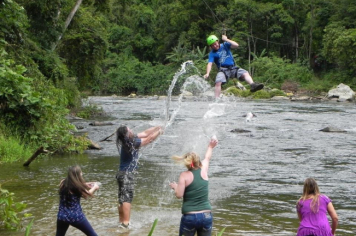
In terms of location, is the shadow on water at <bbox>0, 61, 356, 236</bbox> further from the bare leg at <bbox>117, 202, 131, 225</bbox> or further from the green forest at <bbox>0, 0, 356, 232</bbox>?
the green forest at <bbox>0, 0, 356, 232</bbox>

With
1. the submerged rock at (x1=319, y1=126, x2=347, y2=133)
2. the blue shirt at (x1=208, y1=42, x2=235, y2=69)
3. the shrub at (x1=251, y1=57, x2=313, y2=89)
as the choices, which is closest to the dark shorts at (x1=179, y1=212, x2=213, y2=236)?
the blue shirt at (x1=208, y1=42, x2=235, y2=69)

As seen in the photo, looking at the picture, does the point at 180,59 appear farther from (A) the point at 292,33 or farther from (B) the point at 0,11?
(B) the point at 0,11

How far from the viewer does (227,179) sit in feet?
43.8

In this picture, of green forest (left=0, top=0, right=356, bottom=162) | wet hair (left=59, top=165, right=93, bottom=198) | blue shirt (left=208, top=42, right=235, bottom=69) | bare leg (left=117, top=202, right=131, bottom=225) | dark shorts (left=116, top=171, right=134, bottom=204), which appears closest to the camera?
wet hair (left=59, top=165, right=93, bottom=198)

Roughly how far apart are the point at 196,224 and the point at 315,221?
1.40 metres

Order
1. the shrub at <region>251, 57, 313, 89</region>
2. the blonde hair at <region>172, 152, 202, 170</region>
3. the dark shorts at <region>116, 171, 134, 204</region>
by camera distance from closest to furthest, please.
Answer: the blonde hair at <region>172, 152, 202, 170</region> → the dark shorts at <region>116, 171, 134, 204</region> → the shrub at <region>251, 57, 313, 89</region>

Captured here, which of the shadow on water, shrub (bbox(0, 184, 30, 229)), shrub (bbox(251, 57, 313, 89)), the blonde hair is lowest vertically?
the shadow on water

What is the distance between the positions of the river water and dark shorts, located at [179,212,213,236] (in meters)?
2.07

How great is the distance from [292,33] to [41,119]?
58012 mm

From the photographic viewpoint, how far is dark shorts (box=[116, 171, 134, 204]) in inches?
316

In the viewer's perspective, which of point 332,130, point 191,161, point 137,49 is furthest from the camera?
point 137,49

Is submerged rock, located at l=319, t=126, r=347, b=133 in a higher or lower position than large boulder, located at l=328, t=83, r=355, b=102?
lower

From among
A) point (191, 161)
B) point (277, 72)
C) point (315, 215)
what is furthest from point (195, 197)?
point (277, 72)

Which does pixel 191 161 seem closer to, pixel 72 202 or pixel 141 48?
pixel 72 202
